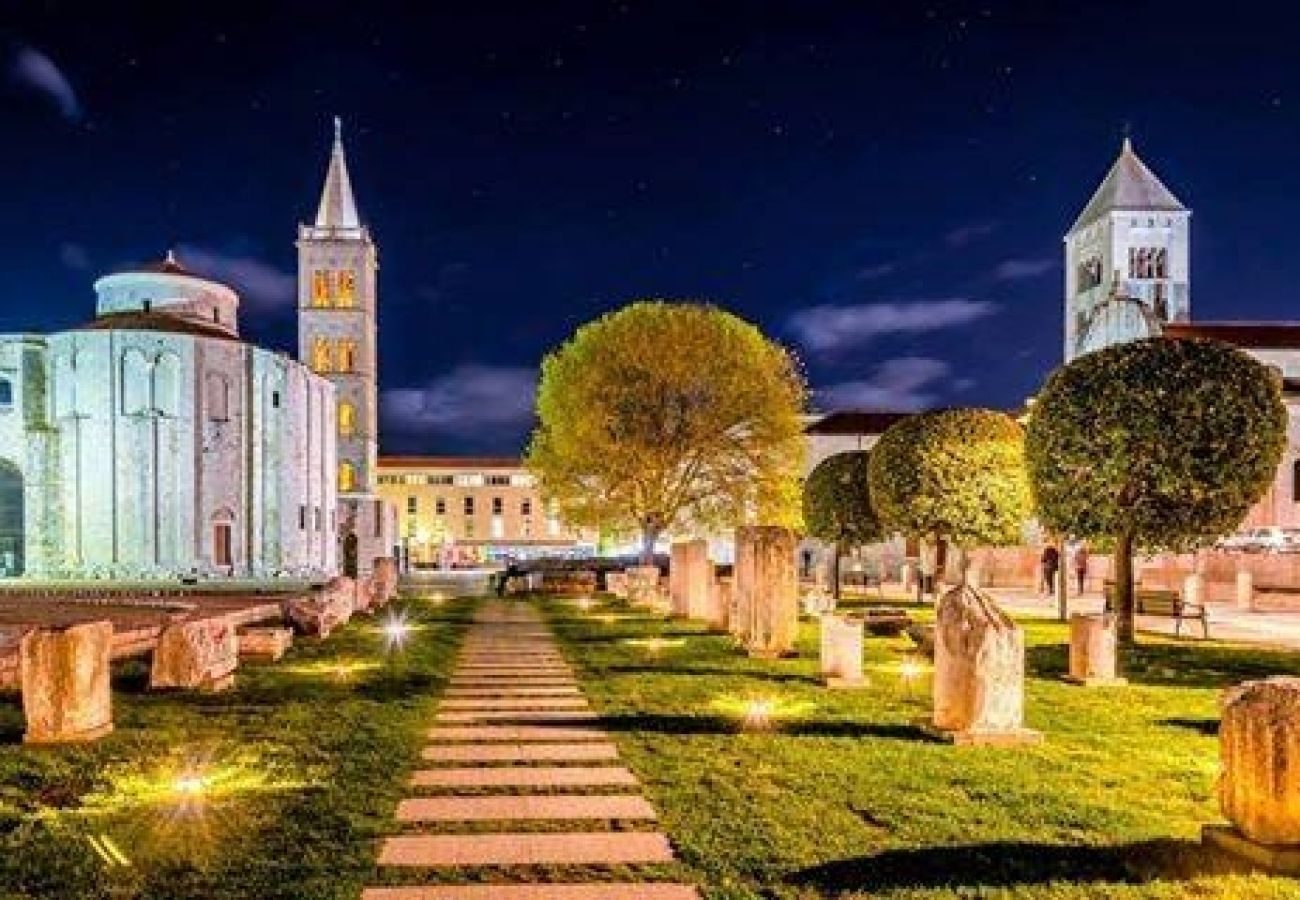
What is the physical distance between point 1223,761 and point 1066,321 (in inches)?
3701

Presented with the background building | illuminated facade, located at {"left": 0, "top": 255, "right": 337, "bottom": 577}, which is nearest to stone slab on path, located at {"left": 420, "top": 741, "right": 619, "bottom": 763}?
illuminated facade, located at {"left": 0, "top": 255, "right": 337, "bottom": 577}

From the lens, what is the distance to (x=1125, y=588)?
20.1 m

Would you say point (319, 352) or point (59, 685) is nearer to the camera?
point (59, 685)

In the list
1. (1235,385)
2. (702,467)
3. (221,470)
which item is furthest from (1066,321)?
(1235,385)

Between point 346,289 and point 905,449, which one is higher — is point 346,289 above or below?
above

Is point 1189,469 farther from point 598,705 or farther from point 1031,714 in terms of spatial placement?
point 598,705

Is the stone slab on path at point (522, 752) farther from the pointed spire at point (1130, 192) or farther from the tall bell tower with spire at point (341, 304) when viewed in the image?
the pointed spire at point (1130, 192)

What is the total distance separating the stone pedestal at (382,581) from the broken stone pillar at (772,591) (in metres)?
15.6

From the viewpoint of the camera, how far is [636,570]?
33031 mm

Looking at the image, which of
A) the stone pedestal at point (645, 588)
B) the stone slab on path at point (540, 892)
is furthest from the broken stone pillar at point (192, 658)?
the stone pedestal at point (645, 588)

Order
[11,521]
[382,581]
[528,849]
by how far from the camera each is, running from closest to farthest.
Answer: [528,849], [382,581], [11,521]

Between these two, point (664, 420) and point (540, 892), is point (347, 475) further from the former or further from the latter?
point (540, 892)

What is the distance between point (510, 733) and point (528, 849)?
166 inches

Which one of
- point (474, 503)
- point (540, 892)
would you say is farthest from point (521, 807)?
point (474, 503)
